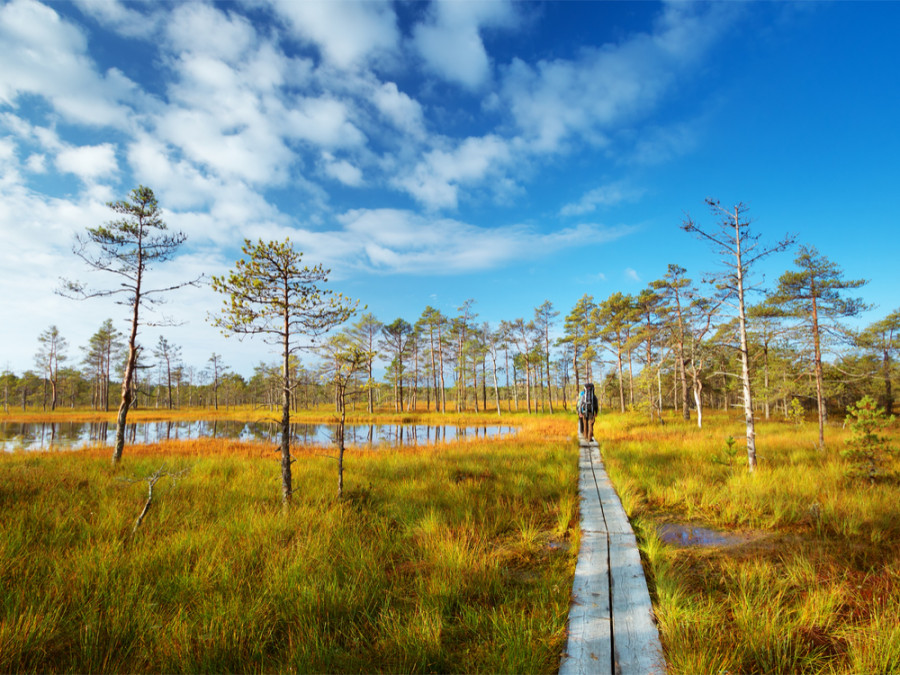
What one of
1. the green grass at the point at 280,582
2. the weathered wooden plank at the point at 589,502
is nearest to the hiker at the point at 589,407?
the weathered wooden plank at the point at 589,502

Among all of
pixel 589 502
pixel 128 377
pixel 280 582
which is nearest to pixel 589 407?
pixel 589 502

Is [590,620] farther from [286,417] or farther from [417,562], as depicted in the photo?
[286,417]

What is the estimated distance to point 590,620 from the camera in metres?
2.83

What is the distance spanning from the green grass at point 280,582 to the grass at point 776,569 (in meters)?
1.06

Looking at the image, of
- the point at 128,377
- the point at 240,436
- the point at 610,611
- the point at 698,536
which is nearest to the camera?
the point at 610,611

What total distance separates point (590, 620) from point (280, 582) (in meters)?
2.86

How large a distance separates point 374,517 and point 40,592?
3512mm

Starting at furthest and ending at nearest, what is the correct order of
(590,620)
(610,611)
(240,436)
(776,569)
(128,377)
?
1. (240,436)
2. (128,377)
3. (776,569)
4. (610,611)
5. (590,620)

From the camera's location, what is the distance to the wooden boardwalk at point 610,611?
2367 mm

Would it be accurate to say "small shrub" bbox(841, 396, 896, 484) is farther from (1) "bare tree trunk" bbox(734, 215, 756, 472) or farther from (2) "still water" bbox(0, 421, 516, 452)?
(2) "still water" bbox(0, 421, 516, 452)

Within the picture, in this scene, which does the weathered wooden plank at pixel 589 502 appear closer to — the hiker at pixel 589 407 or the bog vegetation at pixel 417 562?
the bog vegetation at pixel 417 562

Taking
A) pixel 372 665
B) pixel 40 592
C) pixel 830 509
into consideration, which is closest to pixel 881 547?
pixel 830 509

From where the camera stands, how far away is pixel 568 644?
8.41 ft

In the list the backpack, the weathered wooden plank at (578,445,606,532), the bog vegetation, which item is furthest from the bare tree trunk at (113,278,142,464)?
the backpack
